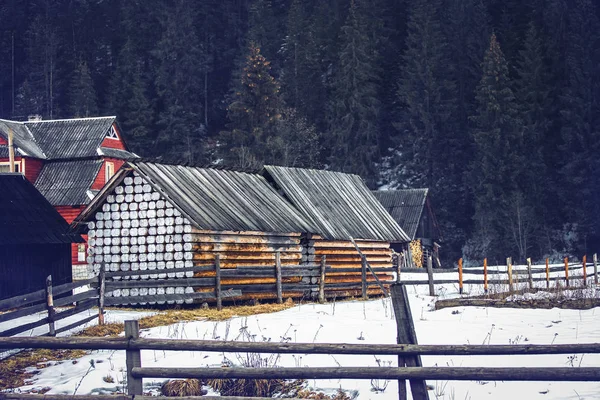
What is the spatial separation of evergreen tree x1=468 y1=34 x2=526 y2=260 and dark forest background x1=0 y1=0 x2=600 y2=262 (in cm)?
16

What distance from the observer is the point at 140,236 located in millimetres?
29438

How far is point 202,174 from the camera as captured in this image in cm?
3253

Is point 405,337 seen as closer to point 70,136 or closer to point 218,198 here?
point 218,198

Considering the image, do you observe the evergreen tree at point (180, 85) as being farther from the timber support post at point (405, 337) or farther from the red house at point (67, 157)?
the timber support post at point (405, 337)

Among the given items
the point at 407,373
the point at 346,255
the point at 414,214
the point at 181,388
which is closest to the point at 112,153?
the point at 414,214

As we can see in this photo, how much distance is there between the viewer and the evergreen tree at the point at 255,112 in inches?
3216

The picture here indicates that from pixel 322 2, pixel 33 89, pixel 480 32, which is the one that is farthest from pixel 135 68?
pixel 480 32

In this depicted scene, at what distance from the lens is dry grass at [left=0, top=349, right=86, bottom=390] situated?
1673 centimetres

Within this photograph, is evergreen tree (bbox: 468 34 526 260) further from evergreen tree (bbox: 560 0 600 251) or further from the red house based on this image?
the red house

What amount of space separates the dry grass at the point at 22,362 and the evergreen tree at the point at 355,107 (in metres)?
67.3

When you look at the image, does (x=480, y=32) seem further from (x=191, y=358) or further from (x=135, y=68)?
(x=191, y=358)

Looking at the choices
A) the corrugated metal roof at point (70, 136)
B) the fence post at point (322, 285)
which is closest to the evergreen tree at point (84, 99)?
the corrugated metal roof at point (70, 136)

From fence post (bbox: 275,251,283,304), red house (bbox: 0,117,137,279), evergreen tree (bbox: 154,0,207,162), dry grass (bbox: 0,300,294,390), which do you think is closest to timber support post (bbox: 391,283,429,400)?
dry grass (bbox: 0,300,294,390)

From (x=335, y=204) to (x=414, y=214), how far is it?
1095 inches
